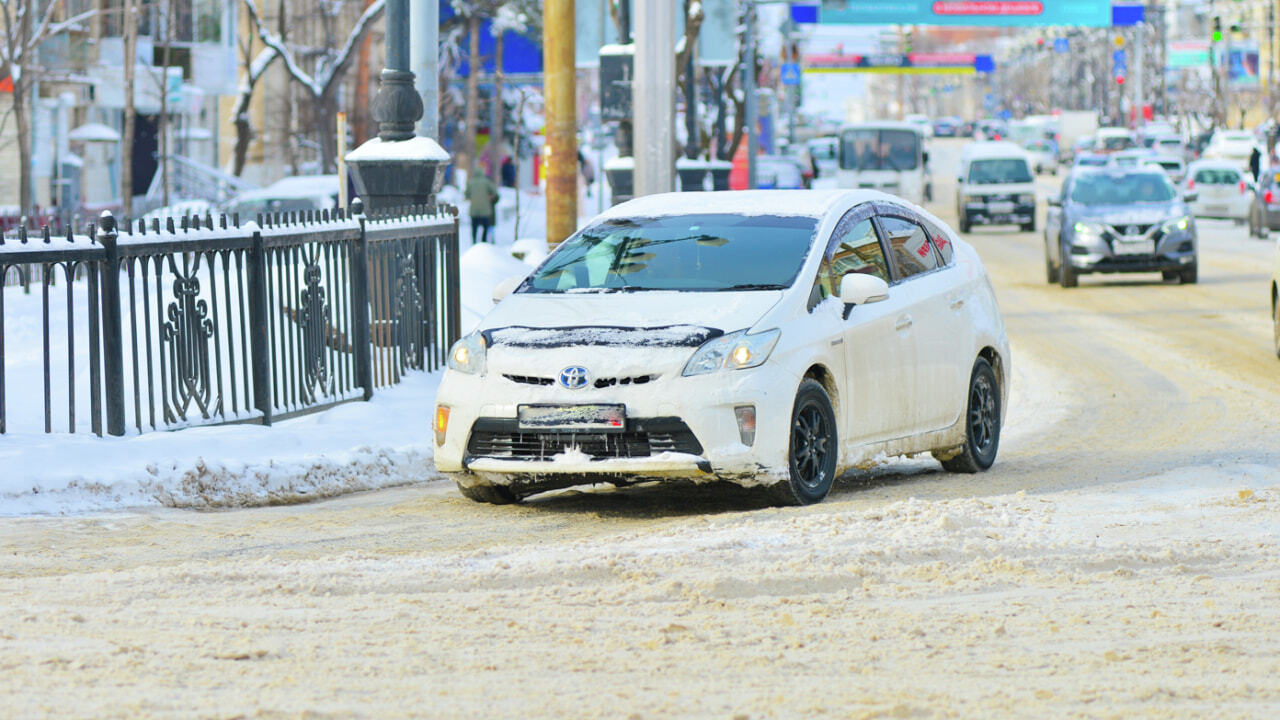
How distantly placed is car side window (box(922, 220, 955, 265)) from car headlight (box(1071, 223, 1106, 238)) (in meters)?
15.4

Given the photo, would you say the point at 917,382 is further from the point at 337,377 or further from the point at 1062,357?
the point at 1062,357

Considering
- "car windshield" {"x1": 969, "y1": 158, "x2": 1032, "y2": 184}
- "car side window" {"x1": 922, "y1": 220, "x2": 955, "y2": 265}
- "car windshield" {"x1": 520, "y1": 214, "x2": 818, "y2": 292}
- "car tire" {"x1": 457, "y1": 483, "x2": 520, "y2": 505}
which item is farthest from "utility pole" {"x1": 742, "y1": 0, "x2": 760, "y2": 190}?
"car tire" {"x1": 457, "y1": 483, "x2": 520, "y2": 505}

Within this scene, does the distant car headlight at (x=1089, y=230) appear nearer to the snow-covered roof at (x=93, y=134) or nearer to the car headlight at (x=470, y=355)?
the car headlight at (x=470, y=355)

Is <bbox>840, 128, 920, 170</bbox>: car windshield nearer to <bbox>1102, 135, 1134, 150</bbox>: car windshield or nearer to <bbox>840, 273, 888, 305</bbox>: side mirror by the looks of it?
<bbox>1102, 135, 1134, 150</bbox>: car windshield

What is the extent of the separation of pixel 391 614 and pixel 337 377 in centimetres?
593

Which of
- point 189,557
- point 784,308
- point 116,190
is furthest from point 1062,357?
point 116,190

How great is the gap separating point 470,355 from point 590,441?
2.43 feet

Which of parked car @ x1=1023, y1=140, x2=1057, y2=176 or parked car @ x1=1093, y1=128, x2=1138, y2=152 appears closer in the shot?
parked car @ x1=1093, y1=128, x2=1138, y2=152

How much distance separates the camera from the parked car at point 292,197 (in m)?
34.2

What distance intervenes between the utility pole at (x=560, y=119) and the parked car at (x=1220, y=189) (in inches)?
1211

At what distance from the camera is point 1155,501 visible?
8.60m

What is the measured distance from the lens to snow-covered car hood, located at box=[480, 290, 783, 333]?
8.52m

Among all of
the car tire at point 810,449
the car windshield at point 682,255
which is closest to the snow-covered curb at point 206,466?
the car windshield at point 682,255

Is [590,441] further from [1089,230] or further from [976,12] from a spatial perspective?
[976,12]
